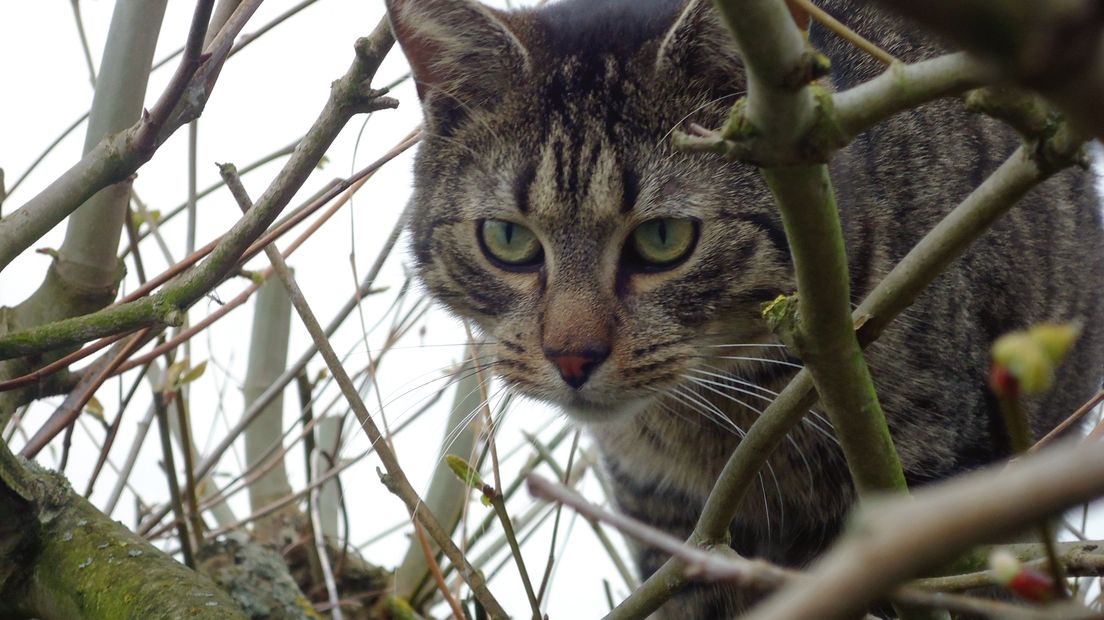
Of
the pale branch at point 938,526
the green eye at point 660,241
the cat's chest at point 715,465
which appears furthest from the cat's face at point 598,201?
the pale branch at point 938,526

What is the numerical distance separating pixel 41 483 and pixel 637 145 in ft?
4.02

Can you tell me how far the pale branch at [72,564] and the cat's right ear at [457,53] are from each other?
1.05m

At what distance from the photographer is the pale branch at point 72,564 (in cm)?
171

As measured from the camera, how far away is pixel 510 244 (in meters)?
2.19

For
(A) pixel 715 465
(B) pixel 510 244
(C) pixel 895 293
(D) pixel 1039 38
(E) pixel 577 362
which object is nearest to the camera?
(D) pixel 1039 38

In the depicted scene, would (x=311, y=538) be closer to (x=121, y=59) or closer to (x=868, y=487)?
(x=121, y=59)

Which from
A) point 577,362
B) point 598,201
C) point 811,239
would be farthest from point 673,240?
point 811,239

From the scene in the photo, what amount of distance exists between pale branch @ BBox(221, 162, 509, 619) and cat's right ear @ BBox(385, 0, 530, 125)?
219 millimetres

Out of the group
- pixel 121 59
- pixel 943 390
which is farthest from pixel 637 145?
pixel 121 59

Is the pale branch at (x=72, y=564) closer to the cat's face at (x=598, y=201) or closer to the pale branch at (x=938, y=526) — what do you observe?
the cat's face at (x=598, y=201)

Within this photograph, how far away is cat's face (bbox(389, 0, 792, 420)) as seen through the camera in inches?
78.8

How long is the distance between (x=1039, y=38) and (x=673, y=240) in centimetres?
163

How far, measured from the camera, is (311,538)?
9.16ft

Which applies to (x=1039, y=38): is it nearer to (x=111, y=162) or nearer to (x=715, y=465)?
(x=111, y=162)
